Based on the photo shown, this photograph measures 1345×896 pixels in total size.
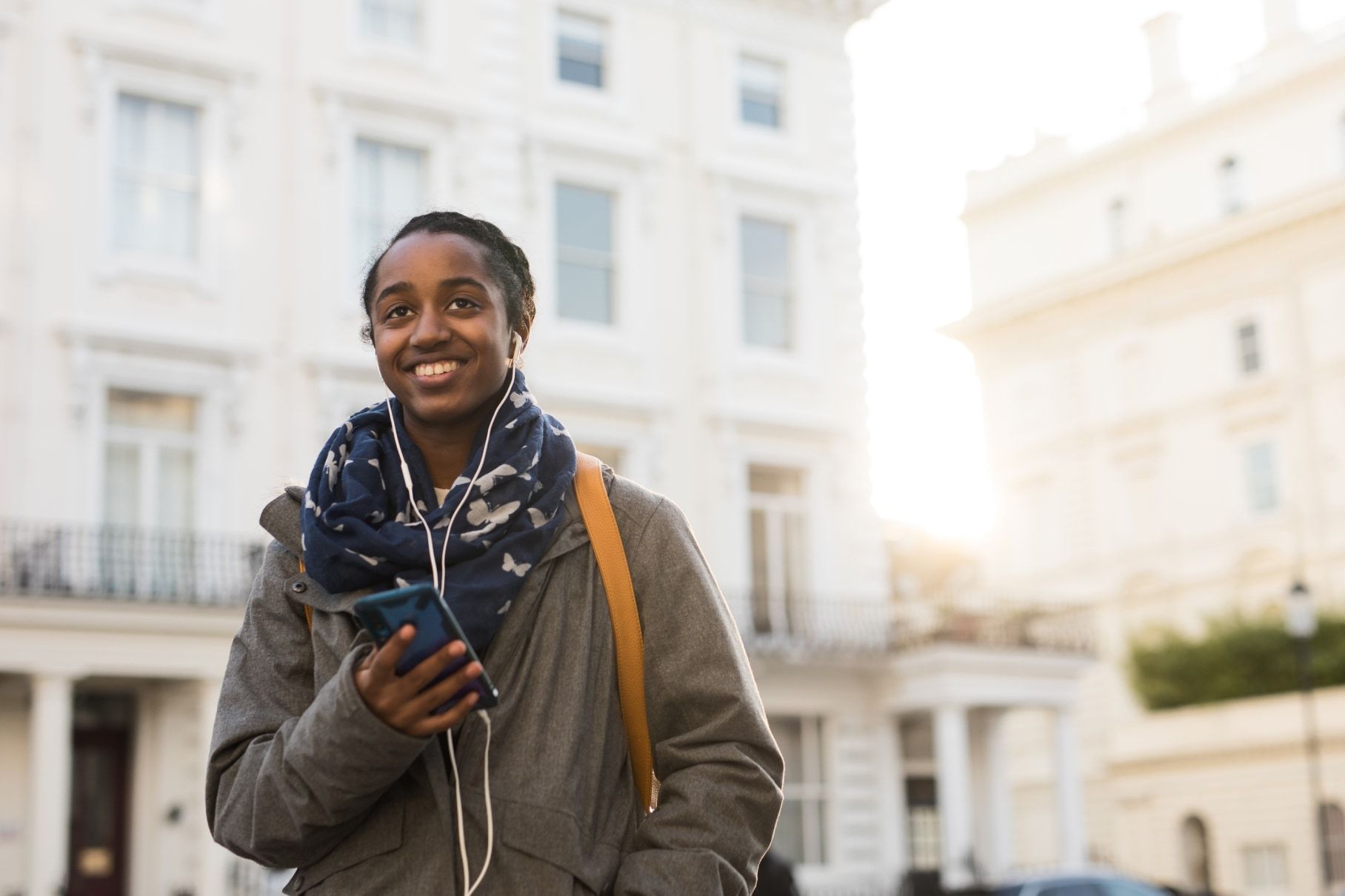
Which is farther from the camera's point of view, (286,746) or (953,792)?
(953,792)

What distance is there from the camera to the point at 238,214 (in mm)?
21625

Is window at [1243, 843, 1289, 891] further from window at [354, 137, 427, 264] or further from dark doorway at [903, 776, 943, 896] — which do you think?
window at [354, 137, 427, 264]

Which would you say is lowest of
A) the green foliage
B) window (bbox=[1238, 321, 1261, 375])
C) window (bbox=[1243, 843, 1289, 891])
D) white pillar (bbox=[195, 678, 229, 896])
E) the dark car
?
window (bbox=[1243, 843, 1289, 891])

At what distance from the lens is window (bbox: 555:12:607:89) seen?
25.2m

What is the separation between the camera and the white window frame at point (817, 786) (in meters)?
25.0

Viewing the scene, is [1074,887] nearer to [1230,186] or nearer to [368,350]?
[368,350]

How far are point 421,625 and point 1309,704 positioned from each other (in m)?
28.8

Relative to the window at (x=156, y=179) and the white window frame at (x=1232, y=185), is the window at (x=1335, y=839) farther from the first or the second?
the window at (x=156, y=179)

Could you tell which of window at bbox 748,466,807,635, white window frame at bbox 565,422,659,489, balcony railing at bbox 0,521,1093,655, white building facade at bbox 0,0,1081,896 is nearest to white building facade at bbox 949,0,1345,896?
white building facade at bbox 0,0,1081,896

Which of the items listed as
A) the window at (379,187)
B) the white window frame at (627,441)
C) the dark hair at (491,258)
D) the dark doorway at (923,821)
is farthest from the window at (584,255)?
the dark hair at (491,258)

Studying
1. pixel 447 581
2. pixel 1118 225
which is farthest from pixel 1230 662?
pixel 447 581

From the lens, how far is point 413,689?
7.42 ft

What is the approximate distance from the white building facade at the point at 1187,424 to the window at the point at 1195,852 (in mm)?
51

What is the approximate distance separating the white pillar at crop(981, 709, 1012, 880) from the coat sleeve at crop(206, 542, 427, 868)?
25478 millimetres
